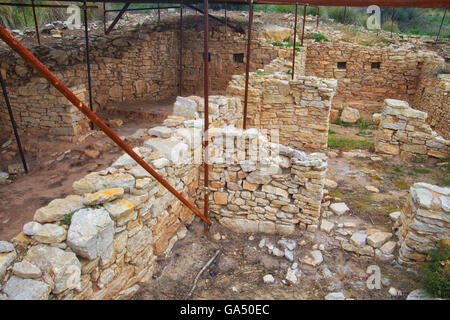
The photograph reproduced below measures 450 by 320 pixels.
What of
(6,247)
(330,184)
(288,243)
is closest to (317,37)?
(330,184)

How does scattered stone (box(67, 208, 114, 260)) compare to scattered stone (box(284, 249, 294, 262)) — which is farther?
scattered stone (box(284, 249, 294, 262))

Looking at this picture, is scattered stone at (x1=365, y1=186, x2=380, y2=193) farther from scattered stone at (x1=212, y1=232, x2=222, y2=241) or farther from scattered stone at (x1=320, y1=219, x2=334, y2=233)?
scattered stone at (x1=212, y1=232, x2=222, y2=241)

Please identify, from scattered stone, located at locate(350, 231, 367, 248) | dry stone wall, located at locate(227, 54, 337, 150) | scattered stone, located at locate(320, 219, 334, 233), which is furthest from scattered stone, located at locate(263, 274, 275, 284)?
dry stone wall, located at locate(227, 54, 337, 150)

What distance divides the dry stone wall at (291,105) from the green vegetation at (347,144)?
0.61 meters

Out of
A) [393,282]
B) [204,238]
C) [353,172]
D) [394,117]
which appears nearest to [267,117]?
[353,172]

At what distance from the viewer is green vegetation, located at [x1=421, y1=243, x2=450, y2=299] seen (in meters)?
3.64

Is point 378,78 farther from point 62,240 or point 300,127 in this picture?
point 62,240

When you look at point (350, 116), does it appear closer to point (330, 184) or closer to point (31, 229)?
point (330, 184)

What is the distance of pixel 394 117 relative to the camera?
26.5 ft

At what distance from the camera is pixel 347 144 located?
9039mm

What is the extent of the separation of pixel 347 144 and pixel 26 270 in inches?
332

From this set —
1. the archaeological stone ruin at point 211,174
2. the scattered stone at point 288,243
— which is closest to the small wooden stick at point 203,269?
the archaeological stone ruin at point 211,174

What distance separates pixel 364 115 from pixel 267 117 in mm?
5598

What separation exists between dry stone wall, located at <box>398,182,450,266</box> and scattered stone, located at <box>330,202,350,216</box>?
47.7 inches
